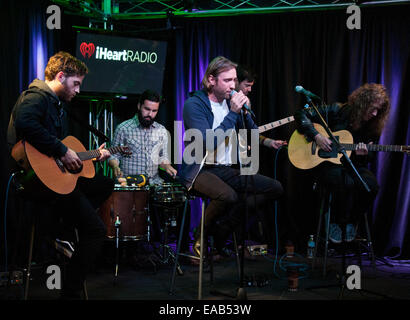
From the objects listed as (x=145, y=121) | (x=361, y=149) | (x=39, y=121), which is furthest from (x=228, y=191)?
(x=145, y=121)

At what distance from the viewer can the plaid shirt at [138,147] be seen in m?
5.63

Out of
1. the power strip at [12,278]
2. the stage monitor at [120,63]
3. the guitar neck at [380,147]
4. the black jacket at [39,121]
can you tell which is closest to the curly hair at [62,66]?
the black jacket at [39,121]

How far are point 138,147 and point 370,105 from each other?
2.76 metres

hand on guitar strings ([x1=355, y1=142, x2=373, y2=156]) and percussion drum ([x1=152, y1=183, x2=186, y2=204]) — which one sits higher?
hand on guitar strings ([x1=355, y1=142, x2=373, y2=156])

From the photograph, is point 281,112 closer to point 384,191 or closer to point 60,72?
point 384,191

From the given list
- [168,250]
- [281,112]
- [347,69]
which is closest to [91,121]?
[168,250]

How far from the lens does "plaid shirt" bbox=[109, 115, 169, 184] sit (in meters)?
5.63

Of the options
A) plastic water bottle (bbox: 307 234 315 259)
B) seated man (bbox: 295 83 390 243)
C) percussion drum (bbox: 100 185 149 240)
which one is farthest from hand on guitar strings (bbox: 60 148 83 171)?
plastic water bottle (bbox: 307 234 315 259)

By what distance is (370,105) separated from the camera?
4801 millimetres

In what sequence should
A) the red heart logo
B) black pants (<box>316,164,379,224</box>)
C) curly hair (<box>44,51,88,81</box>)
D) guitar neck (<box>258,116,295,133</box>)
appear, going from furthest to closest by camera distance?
guitar neck (<box>258,116,295,133</box>) < the red heart logo < black pants (<box>316,164,379,224</box>) < curly hair (<box>44,51,88,81</box>)

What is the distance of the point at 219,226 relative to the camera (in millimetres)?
3926

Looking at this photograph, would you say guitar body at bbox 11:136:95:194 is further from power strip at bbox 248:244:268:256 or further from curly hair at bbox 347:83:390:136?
curly hair at bbox 347:83:390:136

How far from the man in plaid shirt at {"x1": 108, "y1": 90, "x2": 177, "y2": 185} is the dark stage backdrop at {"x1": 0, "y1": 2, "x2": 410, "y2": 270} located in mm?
765
